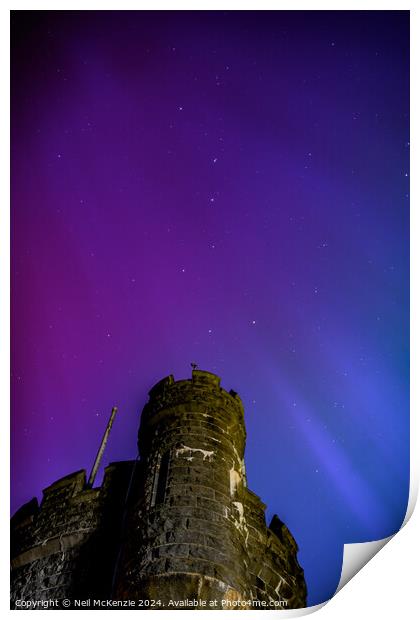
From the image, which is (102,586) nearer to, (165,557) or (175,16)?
(165,557)

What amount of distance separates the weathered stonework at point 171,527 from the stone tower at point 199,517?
0.01 m

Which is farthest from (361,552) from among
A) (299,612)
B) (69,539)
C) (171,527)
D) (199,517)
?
(69,539)

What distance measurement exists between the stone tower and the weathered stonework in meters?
0.01

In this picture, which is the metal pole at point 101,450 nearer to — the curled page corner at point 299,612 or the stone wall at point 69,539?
the stone wall at point 69,539

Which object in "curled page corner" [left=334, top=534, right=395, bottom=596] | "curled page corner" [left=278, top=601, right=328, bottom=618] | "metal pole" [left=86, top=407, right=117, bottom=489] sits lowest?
"curled page corner" [left=278, top=601, right=328, bottom=618]

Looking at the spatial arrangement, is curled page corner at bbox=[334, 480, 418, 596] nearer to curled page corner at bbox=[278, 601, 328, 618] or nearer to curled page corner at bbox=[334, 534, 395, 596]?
curled page corner at bbox=[334, 534, 395, 596]

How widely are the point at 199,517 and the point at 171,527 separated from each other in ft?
1.09

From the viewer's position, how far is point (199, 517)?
5.73m

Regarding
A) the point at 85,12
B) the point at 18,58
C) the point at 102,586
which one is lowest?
the point at 102,586

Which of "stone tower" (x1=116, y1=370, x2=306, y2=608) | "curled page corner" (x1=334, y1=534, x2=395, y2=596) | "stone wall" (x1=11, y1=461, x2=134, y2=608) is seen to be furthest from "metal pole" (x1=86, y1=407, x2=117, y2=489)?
"curled page corner" (x1=334, y1=534, x2=395, y2=596)

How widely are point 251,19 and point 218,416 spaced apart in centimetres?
524

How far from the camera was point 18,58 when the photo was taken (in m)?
5.77

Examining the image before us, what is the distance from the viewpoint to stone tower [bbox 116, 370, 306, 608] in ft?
16.8

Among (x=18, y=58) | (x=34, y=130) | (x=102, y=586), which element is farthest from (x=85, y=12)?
(x=102, y=586)
